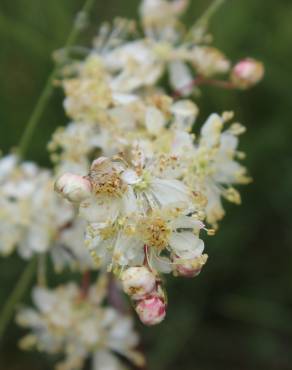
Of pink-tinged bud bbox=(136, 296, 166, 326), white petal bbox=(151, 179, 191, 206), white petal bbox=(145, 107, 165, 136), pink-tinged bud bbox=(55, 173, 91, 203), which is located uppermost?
white petal bbox=(145, 107, 165, 136)

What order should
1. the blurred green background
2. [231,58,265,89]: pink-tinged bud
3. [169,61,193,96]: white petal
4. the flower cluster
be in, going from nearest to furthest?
1. the flower cluster
2. [231,58,265,89]: pink-tinged bud
3. [169,61,193,96]: white petal
4. the blurred green background

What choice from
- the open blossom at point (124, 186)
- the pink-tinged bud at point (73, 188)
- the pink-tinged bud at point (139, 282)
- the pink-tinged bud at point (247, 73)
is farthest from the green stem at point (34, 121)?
the pink-tinged bud at point (139, 282)

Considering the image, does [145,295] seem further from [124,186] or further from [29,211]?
[29,211]

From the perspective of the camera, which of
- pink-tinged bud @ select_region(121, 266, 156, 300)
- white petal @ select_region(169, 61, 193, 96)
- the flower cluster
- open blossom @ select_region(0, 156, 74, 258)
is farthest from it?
white petal @ select_region(169, 61, 193, 96)

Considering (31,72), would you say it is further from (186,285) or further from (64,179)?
(64,179)

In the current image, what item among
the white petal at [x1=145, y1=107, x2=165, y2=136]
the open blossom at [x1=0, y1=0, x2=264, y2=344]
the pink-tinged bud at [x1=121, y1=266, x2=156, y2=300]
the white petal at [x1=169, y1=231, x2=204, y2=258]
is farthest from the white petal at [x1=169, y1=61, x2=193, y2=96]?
the pink-tinged bud at [x1=121, y1=266, x2=156, y2=300]

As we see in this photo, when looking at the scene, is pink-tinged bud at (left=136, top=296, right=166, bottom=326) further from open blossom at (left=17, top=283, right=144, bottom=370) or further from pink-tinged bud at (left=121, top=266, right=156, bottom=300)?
open blossom at (left=17, top=283, right=144, bottom=370)

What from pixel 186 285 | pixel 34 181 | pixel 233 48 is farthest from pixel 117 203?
pixel 233 48
